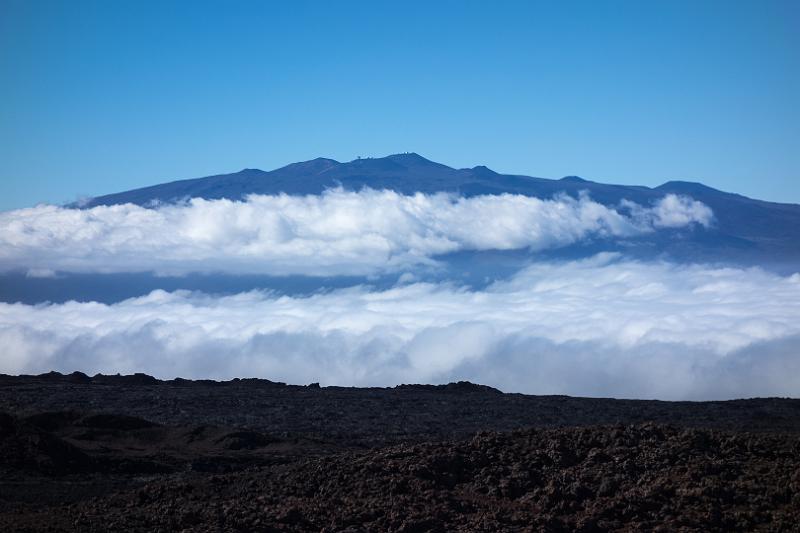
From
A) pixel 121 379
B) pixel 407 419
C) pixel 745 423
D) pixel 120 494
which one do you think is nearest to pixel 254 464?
pixel 120 494

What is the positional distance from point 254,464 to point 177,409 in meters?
10.4

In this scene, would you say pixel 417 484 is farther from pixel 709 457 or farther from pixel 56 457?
pixel 56 457

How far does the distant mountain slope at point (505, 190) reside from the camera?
16550cm

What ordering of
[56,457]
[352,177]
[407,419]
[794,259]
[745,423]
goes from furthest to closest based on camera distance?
[352,177], [794,259], [407,419], [745,423], [56,457]

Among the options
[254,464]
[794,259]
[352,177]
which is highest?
[352,177]

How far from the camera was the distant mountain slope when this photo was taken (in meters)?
166

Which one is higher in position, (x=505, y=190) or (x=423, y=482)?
(x=505, y=190)

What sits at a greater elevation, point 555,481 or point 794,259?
point 794,259

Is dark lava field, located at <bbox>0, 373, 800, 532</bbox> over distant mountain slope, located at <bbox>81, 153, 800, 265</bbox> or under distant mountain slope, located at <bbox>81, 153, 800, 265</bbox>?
under

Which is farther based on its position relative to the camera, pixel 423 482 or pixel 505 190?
pixel 505 190

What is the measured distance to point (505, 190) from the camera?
619 ft

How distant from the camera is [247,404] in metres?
35.0

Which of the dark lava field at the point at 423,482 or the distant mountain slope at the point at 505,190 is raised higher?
the distant mountain slope at the point at 505,190

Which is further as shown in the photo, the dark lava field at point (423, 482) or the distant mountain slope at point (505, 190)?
the distant mountain slope at point (505, 190)
